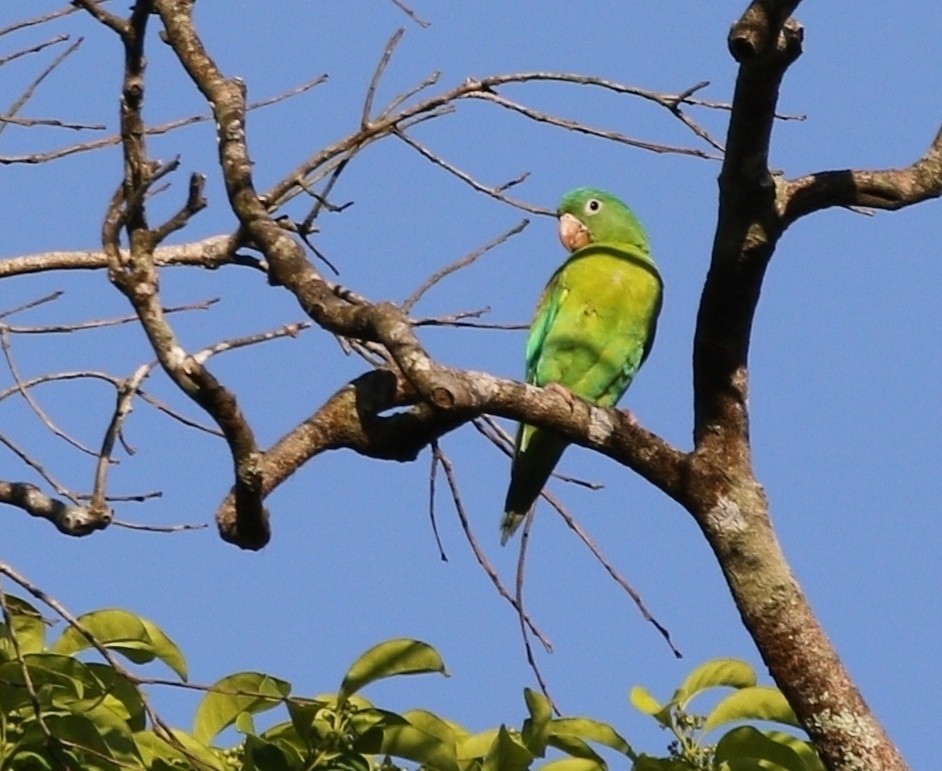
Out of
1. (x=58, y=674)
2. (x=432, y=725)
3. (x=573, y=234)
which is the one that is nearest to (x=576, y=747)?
(x=432, y=725)

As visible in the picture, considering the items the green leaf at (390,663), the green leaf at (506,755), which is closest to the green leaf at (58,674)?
the green leaf at (390,663)

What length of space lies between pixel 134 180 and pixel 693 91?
146cm

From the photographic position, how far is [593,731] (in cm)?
261

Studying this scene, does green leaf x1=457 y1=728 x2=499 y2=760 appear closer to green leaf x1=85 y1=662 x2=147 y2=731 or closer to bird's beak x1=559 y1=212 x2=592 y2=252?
green leaf x1=85 y1=662 x2=147 y2=731

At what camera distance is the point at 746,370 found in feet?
9.43

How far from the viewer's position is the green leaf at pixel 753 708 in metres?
2.67

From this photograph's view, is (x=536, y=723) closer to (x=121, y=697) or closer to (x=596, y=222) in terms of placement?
(x=121, y=697)

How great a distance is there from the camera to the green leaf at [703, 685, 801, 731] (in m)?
2.67

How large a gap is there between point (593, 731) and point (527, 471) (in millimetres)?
2019

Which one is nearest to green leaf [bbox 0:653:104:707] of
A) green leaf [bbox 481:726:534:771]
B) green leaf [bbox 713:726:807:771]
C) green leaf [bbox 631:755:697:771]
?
green leaf [bbox 481:726:534:771]

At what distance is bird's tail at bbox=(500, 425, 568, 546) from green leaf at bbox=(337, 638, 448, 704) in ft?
6.29

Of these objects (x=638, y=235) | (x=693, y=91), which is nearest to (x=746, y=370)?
(x=693, y=91)

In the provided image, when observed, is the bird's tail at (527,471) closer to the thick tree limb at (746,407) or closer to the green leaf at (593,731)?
the thick tree limb at (746,407)

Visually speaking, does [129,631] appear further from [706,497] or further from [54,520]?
[706,497]
